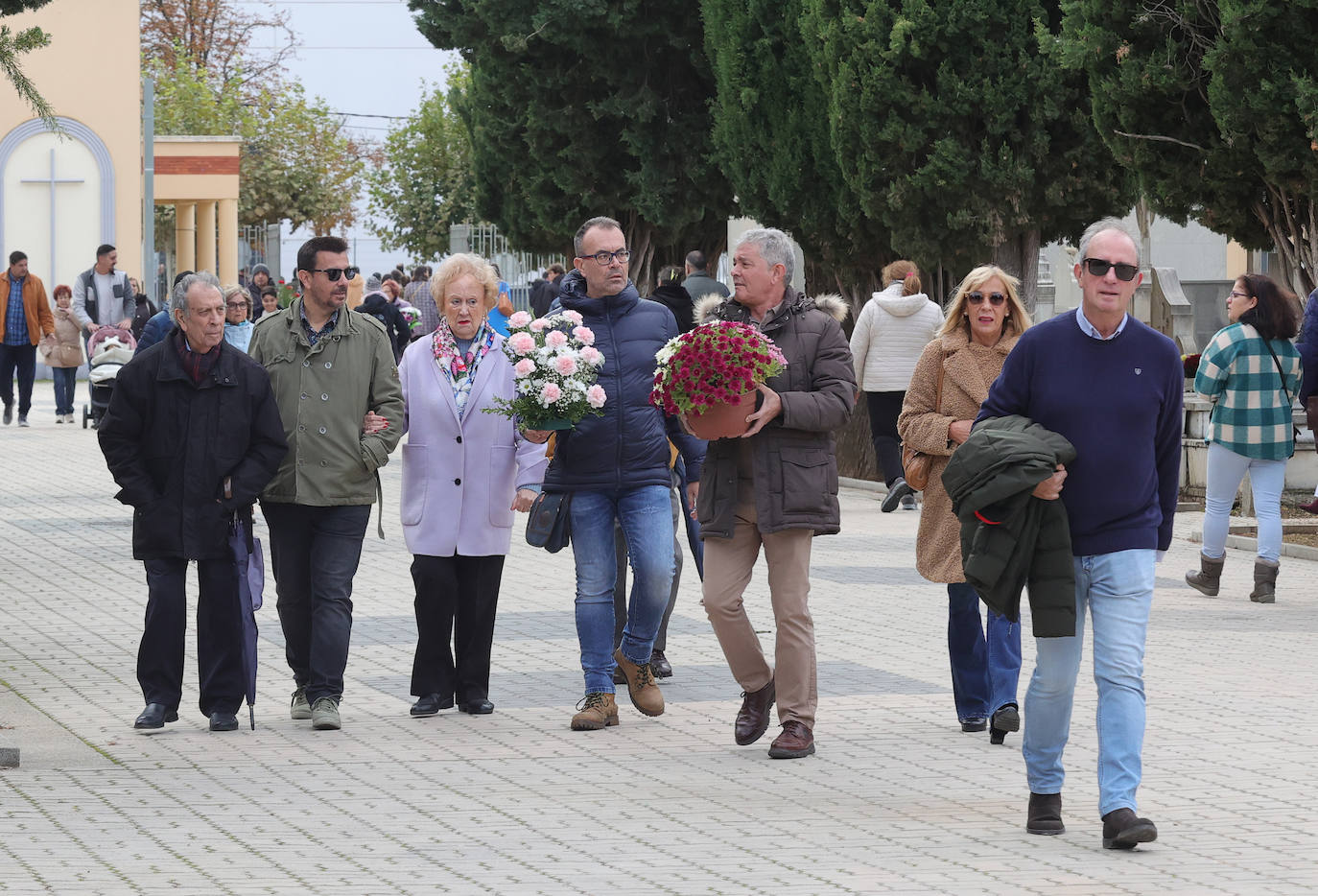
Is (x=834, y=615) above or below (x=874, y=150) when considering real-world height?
below

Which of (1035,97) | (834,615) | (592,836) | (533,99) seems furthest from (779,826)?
(533,99)

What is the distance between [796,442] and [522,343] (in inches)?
46.9

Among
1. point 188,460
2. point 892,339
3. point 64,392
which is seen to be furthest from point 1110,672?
point 64,392

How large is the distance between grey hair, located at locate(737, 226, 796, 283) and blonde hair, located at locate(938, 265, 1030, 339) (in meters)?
0.72

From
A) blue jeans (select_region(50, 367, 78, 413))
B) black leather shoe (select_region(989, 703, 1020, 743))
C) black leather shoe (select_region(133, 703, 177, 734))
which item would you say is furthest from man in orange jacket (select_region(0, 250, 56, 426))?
black leather shoe (select_region(989, 703, 1020, 743))

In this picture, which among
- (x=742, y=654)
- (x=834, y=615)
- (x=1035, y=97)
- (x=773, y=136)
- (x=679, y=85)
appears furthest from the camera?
(x=679, y=85)

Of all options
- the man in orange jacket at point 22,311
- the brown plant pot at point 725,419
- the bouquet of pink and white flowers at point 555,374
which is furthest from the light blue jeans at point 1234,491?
the man in orange jacket at point 22,311

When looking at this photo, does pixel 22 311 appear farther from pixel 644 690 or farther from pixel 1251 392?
pixel 644 690

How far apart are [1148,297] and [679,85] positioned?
6.72 m

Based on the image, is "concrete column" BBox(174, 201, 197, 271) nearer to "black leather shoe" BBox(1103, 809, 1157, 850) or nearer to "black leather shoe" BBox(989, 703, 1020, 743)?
"black leather shoe" BBox(989, 703, 1020, 743)

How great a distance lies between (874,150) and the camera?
19359 mm

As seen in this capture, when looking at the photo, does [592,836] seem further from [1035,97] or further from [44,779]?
[1035,97]

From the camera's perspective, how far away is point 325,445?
27.5ft

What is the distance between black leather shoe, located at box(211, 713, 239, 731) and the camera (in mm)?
8336
